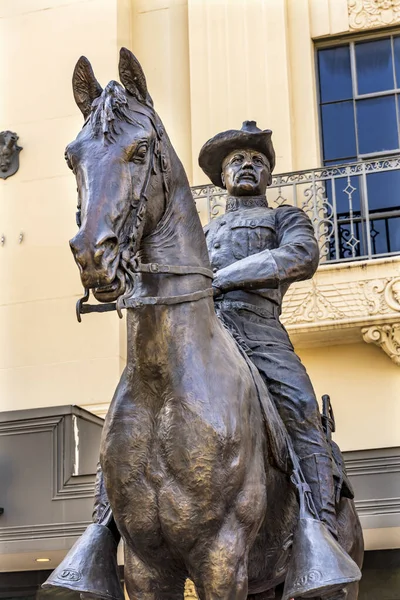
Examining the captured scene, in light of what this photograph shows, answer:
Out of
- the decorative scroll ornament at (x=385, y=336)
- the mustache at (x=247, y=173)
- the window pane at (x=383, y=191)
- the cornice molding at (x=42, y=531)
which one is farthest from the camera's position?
the window pane at (x=383, y=191)

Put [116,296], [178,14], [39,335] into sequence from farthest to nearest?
[178,14] → [39,335] → [116,296]

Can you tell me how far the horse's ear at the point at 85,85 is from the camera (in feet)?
12.8

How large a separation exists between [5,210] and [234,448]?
9.99 meters

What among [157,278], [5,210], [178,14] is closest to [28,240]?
[5,210]

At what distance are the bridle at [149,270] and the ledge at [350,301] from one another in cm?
754

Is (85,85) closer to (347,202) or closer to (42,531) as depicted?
(42,531)

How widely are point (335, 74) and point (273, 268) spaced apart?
903 cm

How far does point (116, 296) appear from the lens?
3.35 m

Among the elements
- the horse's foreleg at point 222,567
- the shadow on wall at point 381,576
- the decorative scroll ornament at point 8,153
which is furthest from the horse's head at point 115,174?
the decorative scroll ornament at point 8,153

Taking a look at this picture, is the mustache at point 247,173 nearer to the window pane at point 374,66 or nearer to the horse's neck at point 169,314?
the horse's neck at point 169,314

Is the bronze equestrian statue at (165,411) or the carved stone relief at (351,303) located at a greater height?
the carved stone relief at (351,303)

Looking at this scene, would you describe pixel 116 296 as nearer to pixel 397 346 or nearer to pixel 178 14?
pixel 397 346

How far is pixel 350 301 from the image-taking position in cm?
1135

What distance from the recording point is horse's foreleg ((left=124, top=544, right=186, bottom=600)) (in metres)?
3.85
